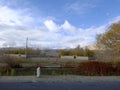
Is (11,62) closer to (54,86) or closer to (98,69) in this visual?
(98,69)

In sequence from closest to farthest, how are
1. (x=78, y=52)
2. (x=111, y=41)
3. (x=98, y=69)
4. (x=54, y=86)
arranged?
1. (x=54, y=86)
2. (x=98, y=69)
3. (x=111, y=41)
4. (x=78, y=52)

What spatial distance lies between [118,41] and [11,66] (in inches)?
1238

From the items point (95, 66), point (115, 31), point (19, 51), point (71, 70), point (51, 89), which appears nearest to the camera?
point (51, 89)

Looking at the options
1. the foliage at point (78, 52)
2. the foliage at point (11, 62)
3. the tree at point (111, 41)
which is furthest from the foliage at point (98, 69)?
the foliage at point (78, 52)

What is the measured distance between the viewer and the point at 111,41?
209ft

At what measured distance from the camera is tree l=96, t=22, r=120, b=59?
6228 centimetres

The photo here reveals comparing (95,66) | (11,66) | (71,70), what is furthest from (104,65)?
(11,66)

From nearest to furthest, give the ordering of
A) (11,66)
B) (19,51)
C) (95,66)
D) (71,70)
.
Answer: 1. (95,66)
2. (71,70)
3. (11,66)
4. (19,51)

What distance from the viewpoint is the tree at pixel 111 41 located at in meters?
62.3

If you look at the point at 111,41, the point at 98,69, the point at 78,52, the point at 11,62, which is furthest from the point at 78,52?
the point at 98,69

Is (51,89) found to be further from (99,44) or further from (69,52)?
(69,52)

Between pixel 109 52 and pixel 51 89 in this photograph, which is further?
pixel 109 52

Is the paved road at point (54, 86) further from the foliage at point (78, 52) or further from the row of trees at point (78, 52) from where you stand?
the foliage at point (78, 52)

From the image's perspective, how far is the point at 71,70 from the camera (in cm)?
3422
